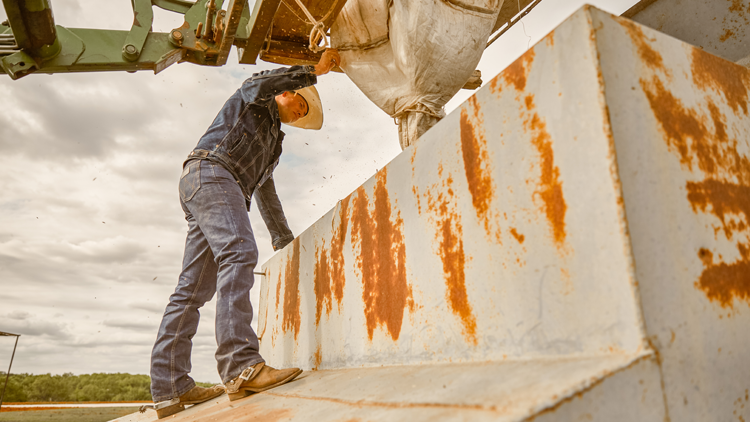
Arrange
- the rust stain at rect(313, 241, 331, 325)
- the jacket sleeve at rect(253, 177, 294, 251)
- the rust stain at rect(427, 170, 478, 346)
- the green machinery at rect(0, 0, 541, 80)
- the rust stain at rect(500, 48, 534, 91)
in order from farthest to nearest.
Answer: the jacket sleeve at rect(253, 177, 294, 251) → the green machinery at rect(0, 0, 541, 80) → the rust stain at rect(313, 241, 331, 325) → the rust stain at rect(427, 170, 478, 346) → the rust stain at rect(500, 48, 534, 91)

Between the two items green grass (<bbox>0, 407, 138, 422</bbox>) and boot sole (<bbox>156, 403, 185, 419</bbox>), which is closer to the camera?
boot sole (<bbox>156, 403, 185, 419</bbox>)

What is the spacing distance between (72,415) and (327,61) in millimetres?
5418

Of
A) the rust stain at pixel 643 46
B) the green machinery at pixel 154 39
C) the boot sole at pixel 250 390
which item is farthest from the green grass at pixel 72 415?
the rust stain at pixel 643 46

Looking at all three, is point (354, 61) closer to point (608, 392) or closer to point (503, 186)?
point (503, 186)

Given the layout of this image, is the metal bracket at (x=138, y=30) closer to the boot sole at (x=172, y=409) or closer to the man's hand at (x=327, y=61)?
the man's hand at (x=327, y=61)

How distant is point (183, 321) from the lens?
2.42 metres

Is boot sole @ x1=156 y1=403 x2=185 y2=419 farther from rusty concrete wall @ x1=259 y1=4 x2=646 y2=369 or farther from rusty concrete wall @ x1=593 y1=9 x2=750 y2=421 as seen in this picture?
rusty concrete wall @ x1=593 y1=9 x2=750 y2=421

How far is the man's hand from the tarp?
0.28 ft

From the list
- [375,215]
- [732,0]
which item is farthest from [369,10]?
[732,0]

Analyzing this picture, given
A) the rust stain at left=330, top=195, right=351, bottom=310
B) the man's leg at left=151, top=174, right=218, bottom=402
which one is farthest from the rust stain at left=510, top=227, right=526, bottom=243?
the man's leg at left=151, top=174, right=218, bottom=402

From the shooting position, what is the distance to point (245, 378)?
74.0 inches

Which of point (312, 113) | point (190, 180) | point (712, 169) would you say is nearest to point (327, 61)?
point (312, 113)

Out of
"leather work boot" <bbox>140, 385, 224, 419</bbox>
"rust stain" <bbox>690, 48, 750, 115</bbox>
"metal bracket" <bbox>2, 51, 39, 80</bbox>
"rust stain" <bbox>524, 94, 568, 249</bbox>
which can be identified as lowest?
"leather work boot" <bbox>140, 385, 224, 419</bbox>

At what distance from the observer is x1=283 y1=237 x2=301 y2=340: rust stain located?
2.49 metres
